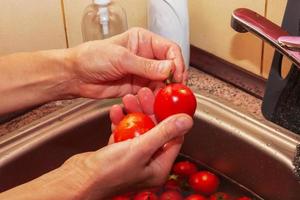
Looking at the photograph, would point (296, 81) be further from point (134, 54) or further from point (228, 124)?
point (134, 54)

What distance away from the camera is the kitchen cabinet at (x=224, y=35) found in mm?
929

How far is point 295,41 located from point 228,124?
26cm

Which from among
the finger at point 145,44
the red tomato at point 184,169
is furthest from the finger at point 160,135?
the red tomato at point 184,169

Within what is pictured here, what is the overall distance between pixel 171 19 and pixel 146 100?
28 centimetres

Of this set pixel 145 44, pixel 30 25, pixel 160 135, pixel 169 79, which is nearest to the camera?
pixel 160 135

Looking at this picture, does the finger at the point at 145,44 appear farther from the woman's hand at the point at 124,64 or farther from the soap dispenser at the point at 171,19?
the soap dispenser at the point at 171,19

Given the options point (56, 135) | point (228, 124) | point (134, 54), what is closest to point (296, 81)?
point (228, 124)

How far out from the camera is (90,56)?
2.56 ft

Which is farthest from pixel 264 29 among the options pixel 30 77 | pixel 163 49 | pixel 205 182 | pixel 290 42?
pixel 30 77

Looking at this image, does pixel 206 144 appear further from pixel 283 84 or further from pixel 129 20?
pixel 129 20

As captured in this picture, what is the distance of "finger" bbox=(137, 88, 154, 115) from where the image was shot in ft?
2.47

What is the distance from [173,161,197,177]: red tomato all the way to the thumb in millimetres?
225

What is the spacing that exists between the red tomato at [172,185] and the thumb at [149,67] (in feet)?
0.74

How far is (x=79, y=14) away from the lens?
0.99 meters
